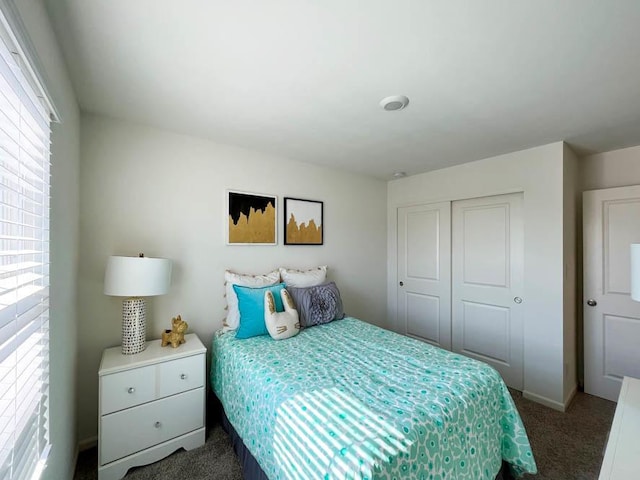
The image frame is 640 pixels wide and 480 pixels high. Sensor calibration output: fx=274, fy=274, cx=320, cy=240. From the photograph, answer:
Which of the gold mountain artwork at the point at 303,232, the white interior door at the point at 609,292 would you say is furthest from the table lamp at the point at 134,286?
the white interior door at the point at 609,292

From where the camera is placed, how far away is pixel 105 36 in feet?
4.03

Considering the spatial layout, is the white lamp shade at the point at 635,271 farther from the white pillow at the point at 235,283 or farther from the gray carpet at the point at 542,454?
the white pillow at the point at 235,283

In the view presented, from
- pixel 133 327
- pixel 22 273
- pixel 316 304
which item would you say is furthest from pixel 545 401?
pixel 22 273

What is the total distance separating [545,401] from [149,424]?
3.19m

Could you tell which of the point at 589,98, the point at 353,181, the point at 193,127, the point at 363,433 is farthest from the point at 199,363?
the point at 589,98

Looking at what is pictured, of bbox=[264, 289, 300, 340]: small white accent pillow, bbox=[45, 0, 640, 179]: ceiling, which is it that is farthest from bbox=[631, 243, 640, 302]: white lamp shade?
bbox=[264, 289, 300, 340]: small white accent pillow

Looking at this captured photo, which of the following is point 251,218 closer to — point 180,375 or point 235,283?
point 235,283

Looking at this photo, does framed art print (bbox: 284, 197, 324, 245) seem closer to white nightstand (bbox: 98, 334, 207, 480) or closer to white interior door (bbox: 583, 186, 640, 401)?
white nightstand (bbox: 98, 334, 207, 480)

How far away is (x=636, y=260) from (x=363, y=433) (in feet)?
5.35

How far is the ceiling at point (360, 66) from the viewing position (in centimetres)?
110

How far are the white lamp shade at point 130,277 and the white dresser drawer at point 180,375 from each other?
503mm

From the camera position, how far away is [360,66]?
142 centimetres

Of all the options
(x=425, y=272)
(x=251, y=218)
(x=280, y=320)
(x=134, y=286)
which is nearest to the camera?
(x=134, y=286)

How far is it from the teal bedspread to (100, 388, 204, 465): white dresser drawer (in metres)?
0.22
